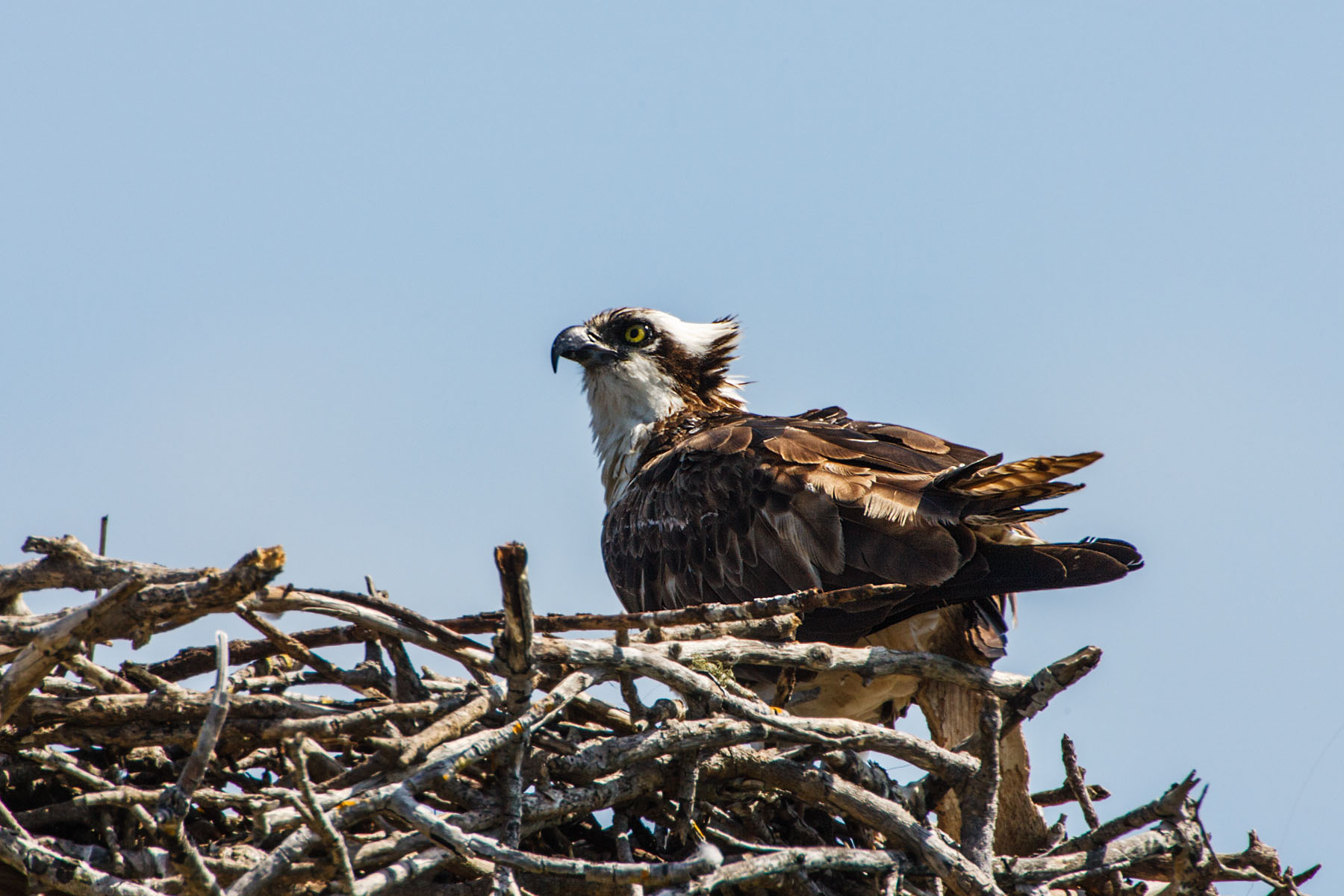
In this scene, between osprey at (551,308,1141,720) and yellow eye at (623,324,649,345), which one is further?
yellow eye at (623,324,649,345)

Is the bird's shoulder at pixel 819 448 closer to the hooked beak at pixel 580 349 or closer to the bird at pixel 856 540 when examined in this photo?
the bird at pixel 856 540

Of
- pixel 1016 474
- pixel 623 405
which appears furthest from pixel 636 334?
pixel 1016 474

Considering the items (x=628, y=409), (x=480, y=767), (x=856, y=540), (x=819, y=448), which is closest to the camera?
(x=480, y=767)

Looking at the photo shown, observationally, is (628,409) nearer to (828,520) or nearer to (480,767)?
(828,520)

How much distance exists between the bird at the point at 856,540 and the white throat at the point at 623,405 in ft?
1.02

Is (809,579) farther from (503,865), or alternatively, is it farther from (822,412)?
(503,865)

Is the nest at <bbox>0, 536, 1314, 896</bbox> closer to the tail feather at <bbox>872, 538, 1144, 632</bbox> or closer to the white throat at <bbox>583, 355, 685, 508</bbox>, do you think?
the tail feather at <bbox>872, 538, 1144, 632</bbox>

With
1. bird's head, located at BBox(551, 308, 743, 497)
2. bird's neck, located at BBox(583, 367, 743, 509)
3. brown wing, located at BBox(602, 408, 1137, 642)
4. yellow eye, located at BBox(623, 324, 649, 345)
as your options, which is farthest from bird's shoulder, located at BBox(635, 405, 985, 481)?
yellow eye, located at BBox(623, 324, 649, 345)

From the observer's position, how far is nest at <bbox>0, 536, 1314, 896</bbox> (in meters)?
3.43

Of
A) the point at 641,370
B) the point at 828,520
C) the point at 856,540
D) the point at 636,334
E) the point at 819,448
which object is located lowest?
the point at 856,540

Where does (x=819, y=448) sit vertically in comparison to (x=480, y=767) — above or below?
above

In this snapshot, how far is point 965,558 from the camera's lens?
5.23 m

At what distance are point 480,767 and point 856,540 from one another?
2101 millimetres

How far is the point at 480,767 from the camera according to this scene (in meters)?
4.18
